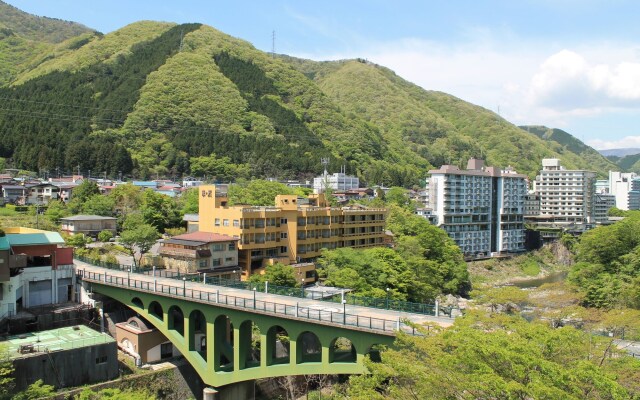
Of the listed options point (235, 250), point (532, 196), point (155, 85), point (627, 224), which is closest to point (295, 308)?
point (235, 250)

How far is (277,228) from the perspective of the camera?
→ 54.1 metres

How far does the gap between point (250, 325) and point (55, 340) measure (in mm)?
11623

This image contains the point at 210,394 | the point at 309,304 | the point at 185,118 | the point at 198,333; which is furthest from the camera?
the point at 185,118

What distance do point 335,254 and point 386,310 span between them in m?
21.9

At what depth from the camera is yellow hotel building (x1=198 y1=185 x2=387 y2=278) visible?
5150 centimetres

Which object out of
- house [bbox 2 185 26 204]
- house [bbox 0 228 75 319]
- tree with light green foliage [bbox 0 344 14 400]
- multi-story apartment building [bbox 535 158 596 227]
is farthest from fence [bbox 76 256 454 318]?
multi-story apartment building [bbox 535 158 596 227]

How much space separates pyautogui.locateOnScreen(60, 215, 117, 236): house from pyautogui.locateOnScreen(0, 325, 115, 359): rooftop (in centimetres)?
2656

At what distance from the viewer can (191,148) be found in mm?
118188

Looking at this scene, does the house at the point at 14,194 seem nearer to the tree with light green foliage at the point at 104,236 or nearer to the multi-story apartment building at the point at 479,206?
the tree with light green foliage at the point at 104,236

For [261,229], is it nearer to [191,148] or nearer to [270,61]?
[191,148]

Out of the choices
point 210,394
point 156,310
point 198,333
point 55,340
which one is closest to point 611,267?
point 198,333

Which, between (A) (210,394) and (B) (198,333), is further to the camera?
(B) (198,333)

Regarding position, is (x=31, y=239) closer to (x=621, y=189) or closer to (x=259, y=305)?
(x=259, y=305)

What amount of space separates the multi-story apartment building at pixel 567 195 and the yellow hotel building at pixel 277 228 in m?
70.3
